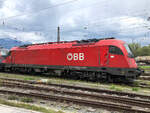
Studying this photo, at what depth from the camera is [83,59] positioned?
528 inches

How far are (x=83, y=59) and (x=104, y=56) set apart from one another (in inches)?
78.0

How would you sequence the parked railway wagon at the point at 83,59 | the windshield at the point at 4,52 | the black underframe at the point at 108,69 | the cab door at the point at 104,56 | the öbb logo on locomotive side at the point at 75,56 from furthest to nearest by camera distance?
the windshield at the point at 4,52, the öbb logo on locomotive side at the point at 75,56, the cab door at the point at 104,56, the parked railway wagon at the point at 83,59, the black underframe at the point at 108,69

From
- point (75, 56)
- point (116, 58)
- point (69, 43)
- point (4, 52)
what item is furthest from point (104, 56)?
point (4, 52)

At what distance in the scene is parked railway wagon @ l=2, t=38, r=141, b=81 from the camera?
11.8 m

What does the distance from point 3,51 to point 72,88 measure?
1352 cm

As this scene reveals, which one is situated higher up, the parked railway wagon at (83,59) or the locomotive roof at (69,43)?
the locomotive roof at (69,43)

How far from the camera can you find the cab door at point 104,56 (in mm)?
12250

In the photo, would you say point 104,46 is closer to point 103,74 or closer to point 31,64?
point 103,74

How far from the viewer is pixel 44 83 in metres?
12.4

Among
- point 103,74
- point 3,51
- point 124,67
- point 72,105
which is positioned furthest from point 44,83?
point 3,51

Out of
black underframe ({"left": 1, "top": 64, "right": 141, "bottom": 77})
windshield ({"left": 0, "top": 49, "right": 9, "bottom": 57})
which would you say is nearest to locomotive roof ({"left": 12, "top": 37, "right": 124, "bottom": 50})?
black underframe ({"left": 1, "top": 64, "right": 141, "bottom": 77})

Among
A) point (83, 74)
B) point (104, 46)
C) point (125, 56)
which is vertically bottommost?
point (83, 74)

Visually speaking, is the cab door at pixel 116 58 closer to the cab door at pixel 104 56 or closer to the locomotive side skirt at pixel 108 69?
the cab door at pixel 104 56

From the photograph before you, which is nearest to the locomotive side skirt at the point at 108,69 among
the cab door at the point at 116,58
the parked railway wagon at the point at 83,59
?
A: the parked railway wagon at the point at 83,59
